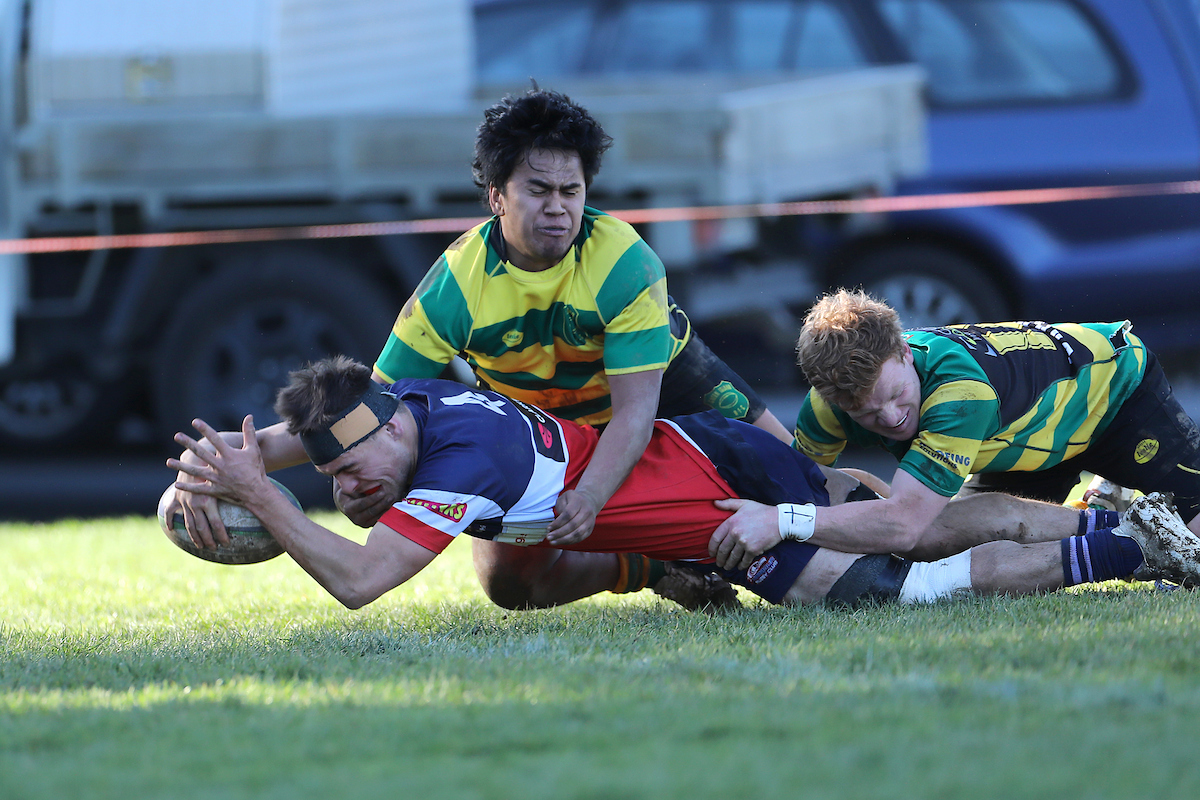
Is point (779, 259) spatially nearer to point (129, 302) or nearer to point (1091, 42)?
point (1091, 42)

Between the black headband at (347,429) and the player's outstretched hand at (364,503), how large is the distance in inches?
5.8

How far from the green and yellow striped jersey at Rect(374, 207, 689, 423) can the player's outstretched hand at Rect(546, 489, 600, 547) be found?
46cm

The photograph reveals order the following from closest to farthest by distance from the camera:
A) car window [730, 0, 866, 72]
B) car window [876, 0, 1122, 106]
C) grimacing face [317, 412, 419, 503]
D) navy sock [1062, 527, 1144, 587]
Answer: grimacing face [317, 412, 419, 503] → navy sock [1062, 527, 1144, 587] → car window [876, 0, 1122, 106] → car window [730, 0, 866, 72]

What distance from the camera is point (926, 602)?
382 centimetres

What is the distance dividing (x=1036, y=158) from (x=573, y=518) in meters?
4.95

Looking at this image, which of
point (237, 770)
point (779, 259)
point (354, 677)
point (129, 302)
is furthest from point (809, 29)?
point (237, 770)

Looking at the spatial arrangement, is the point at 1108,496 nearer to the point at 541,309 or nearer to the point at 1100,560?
the point at 1100,560

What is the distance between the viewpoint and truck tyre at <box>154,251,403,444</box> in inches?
285

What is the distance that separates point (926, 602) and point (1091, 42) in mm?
4983

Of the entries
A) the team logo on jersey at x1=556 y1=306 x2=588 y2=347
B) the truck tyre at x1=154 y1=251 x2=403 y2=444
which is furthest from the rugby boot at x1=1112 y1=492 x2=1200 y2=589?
the truck tyre at x1=154 y1=251 x2=403 y2=444

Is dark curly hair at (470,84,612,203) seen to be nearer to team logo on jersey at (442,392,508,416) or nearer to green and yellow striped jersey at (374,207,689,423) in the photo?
green and yellow striped jersey at (374,207,689,423)

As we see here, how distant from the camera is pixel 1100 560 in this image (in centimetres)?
387

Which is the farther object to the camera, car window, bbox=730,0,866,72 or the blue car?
car window, bbox=730,0,866,72

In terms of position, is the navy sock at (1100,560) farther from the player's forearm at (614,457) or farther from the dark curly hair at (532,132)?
the dark curly hair at (532,132)
